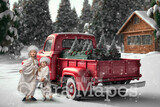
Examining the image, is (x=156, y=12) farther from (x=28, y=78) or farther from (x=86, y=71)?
(x=28, y=78)

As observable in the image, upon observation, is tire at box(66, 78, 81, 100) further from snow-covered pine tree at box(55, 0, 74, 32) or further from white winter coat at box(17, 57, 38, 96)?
snow-covered pine tree at box(55, 0, 74, 32)

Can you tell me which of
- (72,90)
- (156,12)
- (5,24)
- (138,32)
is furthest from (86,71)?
(138,32)

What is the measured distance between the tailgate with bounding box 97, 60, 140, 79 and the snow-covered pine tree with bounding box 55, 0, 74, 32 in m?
46.9

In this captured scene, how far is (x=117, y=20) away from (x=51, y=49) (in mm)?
36045

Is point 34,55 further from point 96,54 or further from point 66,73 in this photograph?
point 96,54

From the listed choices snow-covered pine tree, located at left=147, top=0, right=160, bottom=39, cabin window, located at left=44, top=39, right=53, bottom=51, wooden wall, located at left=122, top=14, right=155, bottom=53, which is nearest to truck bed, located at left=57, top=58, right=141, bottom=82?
cabin window, located at left=44, top=39, right=53, bottom=51

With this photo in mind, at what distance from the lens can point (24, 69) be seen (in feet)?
24.1

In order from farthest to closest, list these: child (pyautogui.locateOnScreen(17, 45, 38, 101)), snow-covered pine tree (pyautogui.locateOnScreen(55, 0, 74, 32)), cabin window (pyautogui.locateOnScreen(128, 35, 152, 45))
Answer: snow-covered pine tree (pyautogui.locateOnScreen(55, 0, 74, 32)) → cabin window (pyautogui.locateOnScreen(128, 35, 152, 45)) → child (pyautogui.locateOnScreen(17, 45, 38, 101))

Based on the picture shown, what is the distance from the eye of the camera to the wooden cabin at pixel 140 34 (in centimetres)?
2888

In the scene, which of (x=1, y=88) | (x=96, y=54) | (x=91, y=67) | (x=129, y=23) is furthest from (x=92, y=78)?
(x=129, y=23)

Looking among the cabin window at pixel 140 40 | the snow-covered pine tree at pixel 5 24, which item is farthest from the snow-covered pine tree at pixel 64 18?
the snow-covered pine tree at pixel 5 24

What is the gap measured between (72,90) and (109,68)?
4.81ft

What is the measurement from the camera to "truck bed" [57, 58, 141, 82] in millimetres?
7102

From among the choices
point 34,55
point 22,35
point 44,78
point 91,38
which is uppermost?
point 22,35
